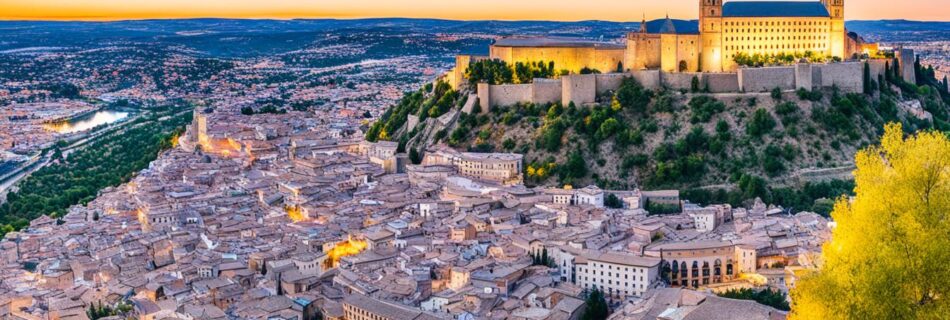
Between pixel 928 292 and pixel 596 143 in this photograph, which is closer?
pixel 928 292

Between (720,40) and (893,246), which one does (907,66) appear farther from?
(893,246)

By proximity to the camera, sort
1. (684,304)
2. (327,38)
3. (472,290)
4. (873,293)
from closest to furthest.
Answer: (873,293), (684,304), (472,290), (327,38)

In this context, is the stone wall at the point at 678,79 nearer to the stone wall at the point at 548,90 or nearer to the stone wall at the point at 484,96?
the stone wall at the point at 548,90

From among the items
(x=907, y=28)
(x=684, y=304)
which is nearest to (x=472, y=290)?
(x=684, y=304)

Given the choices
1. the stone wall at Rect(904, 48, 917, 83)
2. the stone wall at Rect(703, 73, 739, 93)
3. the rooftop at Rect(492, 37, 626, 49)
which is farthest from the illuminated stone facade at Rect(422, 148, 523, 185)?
the stone wall at Rect(904, 48, 917, 83)

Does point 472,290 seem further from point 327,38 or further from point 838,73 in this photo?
point 327,38

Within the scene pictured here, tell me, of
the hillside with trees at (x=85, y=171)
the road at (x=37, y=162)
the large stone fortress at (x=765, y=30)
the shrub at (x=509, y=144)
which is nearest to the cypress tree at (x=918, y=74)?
the large stone fortress at (x=765, y=30)
